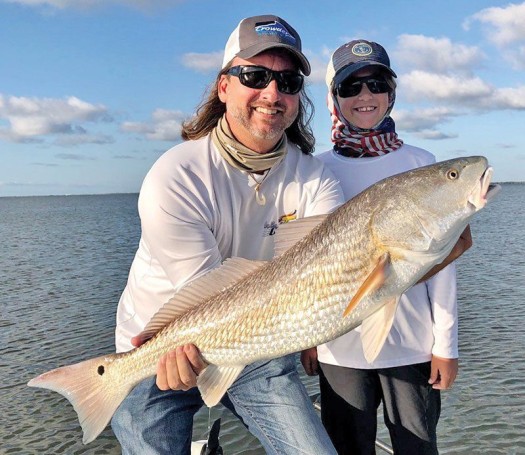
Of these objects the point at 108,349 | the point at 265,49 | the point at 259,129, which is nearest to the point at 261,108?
the point at 259,129

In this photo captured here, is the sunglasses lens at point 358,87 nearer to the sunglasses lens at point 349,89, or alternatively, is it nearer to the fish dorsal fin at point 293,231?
the sunglasses lens at point 349,89

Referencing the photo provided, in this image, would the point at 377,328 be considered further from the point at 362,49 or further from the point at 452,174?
the point at 362,49

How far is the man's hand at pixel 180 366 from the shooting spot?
3.58m

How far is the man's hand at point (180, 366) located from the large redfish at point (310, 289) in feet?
0.17

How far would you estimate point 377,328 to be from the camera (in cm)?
323

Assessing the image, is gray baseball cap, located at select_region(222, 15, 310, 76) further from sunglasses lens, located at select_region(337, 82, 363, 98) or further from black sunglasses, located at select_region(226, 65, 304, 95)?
sunglasses lens, located at select_region(337, 82, 363, 98)

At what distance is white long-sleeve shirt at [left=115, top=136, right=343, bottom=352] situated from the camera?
12.4 ft

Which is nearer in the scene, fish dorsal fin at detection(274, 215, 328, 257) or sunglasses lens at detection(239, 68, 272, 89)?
fish dorsal fin at detection(274, 215, 328, 257)

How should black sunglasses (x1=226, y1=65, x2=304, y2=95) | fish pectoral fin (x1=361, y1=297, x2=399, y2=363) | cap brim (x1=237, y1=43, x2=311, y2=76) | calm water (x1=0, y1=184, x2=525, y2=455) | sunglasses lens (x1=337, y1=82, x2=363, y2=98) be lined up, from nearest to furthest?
fish pectoral fin (x1=361, y1=297, x2=399, y2=363) < cap brim (x1=237, y1=43, x2=311, y2=76) < black sunglasses (x1=226, y1=65, x2=304, y2=95) < sunglasses lens (x1=337, y1=82, x2=363, y2=98) < calm water (x1=0, y1=184, x2=525, y2=455)

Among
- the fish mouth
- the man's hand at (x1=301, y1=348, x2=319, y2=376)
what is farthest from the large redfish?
the man's hand at (x1=301, y1=348, x2=319, y2=376)

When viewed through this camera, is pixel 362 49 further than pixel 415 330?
Yes

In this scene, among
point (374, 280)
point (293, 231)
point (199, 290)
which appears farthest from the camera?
point (199, 290)

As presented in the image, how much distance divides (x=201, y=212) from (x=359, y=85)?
1.56m

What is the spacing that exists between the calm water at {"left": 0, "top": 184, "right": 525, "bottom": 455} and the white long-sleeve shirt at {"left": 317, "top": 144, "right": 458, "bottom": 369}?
3.56 m
